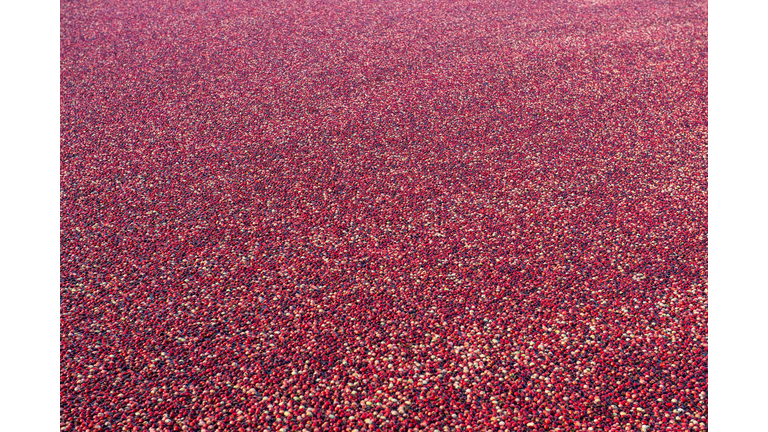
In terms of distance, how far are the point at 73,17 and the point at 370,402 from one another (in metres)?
7.04

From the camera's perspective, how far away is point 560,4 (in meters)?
8.19

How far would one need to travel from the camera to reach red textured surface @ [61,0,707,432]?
3008mm

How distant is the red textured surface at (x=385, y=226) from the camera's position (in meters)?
3.01

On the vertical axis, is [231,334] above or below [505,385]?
above

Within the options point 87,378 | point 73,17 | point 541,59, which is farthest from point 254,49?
point 87,378

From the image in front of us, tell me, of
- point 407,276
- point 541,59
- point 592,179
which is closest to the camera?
point 407,276

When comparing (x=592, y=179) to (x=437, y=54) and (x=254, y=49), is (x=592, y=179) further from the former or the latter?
(x=254, y=49)

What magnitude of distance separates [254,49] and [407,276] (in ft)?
13.9

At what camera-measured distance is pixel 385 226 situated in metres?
4.26

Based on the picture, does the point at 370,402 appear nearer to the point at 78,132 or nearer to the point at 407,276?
the point at 407,276

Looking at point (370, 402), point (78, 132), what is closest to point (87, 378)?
point (370, 402)

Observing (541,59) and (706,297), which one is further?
(541,59)

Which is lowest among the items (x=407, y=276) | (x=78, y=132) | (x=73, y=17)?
(x=407, y=276)

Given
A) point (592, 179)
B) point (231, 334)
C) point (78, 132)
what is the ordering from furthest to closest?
1. point (78, 132)
2. point (592, 179)
3. point (231, 334)
